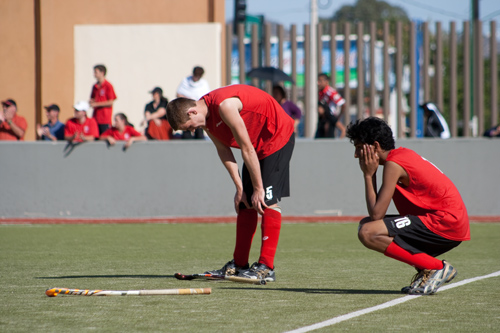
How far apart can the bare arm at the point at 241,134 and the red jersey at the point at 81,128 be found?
24.8ft

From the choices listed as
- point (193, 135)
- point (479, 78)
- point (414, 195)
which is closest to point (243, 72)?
point (193, 135)

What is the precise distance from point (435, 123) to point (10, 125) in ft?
24.1

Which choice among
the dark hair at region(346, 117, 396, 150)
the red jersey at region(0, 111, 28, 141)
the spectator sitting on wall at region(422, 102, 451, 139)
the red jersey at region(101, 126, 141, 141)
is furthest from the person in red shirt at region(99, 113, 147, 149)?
the dark hair at region(346, 117, 396, 150)

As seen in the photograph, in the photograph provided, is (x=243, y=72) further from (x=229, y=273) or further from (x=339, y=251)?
(x=229, y=273)

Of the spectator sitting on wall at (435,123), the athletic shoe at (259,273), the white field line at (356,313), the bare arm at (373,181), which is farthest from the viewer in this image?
the spectator sitting on wall at (435,123)

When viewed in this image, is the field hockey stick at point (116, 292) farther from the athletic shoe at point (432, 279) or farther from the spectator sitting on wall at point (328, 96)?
the spectator sitting on wall at point (328, 96)

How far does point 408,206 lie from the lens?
5.72 m

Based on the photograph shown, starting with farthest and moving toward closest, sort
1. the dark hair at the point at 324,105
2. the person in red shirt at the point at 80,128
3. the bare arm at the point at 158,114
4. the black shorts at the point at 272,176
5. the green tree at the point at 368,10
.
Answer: the green tree at the point at 368,10 < the dark hair at the point at 324,105 < the bare arm at the point at 158,114 < the person in red shirt at the point at 80,128 < the black shorts at the point at 272,176

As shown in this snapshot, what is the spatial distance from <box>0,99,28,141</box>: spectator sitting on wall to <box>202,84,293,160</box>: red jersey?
819cm

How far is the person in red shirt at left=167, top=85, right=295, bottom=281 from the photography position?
5.89 meters

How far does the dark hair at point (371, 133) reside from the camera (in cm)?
549

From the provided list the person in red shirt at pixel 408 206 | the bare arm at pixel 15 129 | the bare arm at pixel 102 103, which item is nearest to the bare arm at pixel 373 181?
the person in red shirt at pixel 408 206

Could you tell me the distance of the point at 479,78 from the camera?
14.0 meters

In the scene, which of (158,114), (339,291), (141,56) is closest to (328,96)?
(158,114)
